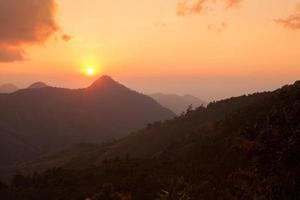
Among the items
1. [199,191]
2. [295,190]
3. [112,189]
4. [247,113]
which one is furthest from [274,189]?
[247,113]

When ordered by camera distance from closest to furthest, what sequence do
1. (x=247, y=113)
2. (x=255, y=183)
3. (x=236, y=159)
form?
(x=255, y=183), (x=236, y=159), (x=247, y=113)

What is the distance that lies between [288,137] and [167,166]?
4633cm

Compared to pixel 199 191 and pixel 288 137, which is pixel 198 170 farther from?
pixel 288 137

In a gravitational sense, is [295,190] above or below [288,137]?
below

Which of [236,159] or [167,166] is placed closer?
[236,159]

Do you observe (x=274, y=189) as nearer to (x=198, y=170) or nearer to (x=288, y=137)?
(x=288, y=137)

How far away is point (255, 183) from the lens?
6438 centimetres

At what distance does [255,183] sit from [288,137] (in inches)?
388

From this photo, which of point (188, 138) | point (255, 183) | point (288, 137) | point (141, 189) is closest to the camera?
point (255, 183)

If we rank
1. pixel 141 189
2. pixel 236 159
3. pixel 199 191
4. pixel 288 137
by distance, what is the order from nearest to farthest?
pixel 288 137, pixel 199 191, pixel 141 189, pixel 236 159

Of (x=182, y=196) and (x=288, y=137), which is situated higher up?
(x=288, y=137)

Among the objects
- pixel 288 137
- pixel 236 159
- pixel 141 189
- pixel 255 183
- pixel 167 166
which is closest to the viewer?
pixel 255 183

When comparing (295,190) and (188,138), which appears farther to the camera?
(188,138)

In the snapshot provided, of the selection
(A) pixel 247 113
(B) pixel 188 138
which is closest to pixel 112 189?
(A) pixel 247 113
